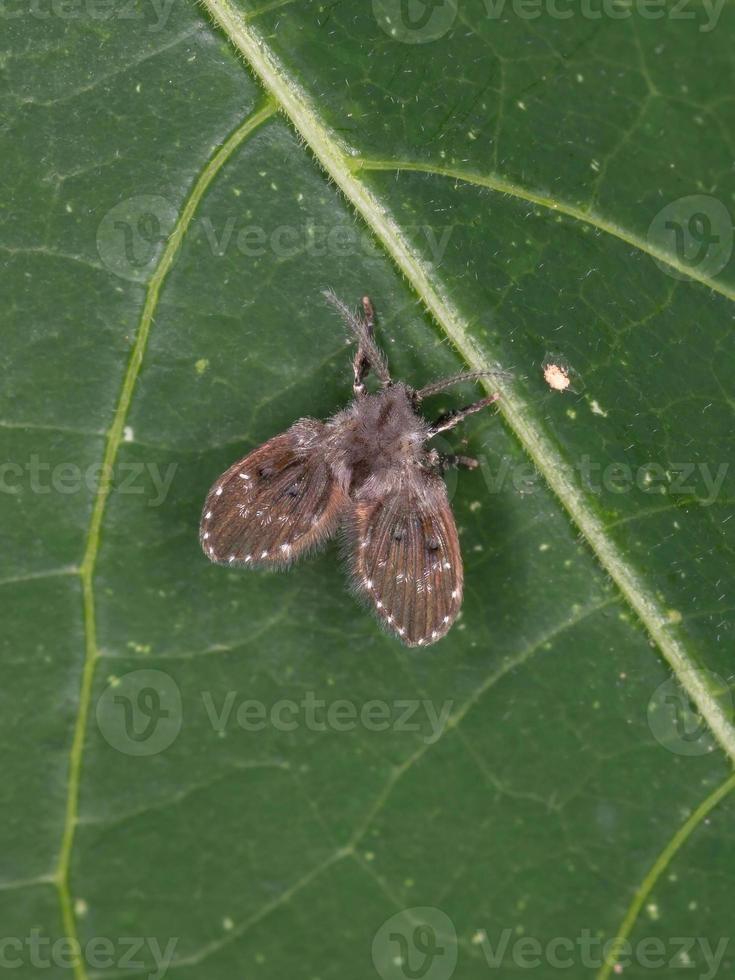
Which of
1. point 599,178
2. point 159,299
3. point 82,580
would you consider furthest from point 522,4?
point 82,580

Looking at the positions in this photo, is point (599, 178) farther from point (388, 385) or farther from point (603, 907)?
point (603, 907)

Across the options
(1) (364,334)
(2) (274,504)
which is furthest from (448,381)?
(2) (274,504)

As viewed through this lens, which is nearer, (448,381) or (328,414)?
(448,381)

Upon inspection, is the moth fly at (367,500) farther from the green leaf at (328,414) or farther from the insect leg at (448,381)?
the green leaf at (328,414)

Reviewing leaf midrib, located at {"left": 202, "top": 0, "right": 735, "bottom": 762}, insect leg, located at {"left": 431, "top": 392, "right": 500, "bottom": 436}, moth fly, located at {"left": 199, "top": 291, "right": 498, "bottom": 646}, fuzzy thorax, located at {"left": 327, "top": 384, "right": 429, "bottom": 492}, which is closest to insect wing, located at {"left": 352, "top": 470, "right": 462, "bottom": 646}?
moth fly, located at {"left": 199, "top": 291, "right": 498, "bottom": 646}

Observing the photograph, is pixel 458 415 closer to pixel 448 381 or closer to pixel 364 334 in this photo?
pixel 448 381

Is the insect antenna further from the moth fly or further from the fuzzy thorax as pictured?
the fuzzy thorax
